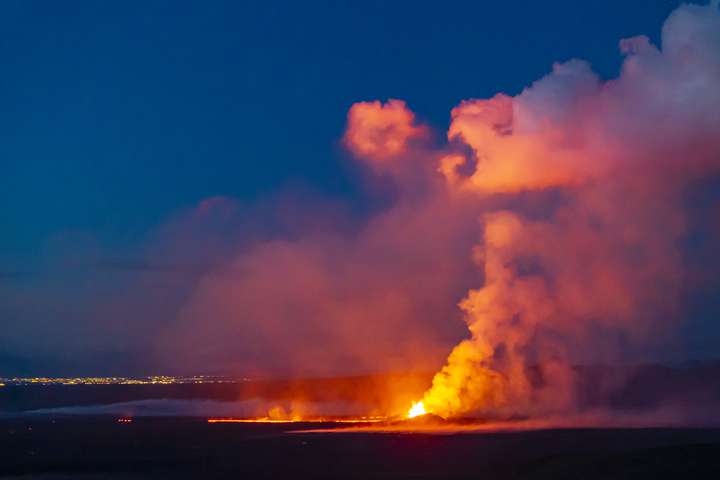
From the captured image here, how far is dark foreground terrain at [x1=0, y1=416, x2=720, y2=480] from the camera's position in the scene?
59.0 meters

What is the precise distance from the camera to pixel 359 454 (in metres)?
73.7

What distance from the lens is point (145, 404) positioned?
18825cm

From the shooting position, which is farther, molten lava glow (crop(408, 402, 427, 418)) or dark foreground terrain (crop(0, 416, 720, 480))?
molten lava glow (crop(408, 402, 427, 418))

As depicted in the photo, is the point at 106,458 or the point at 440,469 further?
the point at 106,458

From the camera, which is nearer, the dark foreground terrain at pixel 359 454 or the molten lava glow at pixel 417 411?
the dark foreground terrain at pixel 359 454

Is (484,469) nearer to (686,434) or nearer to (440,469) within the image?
(440,469)

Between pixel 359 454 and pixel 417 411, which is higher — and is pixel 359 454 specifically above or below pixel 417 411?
below

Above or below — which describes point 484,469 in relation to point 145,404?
below

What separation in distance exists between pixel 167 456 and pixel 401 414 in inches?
1863

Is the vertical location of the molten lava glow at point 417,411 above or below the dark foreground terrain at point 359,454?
above

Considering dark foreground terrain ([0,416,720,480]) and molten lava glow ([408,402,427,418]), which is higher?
molten lava glow ([408,402,427,418])

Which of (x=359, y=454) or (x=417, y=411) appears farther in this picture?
(x=417, y=411)

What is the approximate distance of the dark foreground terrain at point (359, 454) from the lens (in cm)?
5897

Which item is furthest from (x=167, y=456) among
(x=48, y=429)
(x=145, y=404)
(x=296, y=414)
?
(x=145, y=404)
